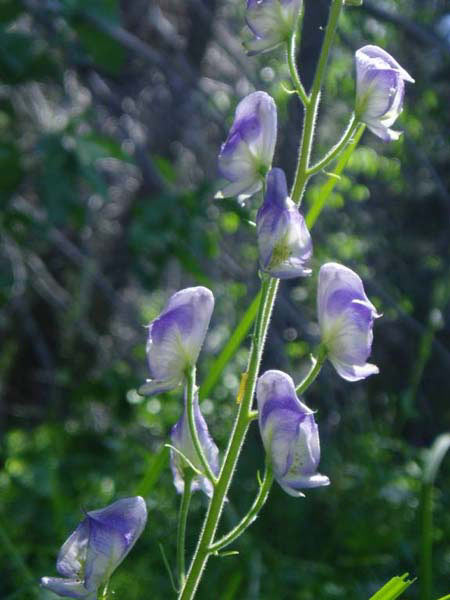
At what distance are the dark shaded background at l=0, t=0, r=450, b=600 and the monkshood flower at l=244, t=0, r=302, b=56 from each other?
63 centimetres

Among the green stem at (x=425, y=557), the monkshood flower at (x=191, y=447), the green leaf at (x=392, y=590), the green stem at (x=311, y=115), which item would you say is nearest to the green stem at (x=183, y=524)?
the monkshood flower at (x=191, y=447)

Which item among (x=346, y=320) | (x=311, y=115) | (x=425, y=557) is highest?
(x=311, y=115)

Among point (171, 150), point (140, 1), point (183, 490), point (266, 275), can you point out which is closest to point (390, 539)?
point (183, 490)

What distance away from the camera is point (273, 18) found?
123 centimetres

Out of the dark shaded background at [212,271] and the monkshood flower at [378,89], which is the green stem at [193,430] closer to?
the dark shaded background at [212,271]

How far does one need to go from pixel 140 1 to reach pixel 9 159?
2.34 metres

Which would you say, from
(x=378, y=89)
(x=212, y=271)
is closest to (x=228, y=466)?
(x=378, y=89)

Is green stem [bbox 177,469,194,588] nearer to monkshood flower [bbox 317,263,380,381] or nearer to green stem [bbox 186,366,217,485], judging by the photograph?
green stem [bbox 186,366,217,485]

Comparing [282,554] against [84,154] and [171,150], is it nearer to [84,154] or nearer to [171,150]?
[84,154]

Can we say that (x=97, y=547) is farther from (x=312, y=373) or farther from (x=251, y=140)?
(x=251, y=140)

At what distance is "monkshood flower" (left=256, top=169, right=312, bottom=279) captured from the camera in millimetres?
1084

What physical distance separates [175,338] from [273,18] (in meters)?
0.44

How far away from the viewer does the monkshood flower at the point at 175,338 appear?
3.81 feet

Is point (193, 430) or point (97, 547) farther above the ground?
point (193, 430)
